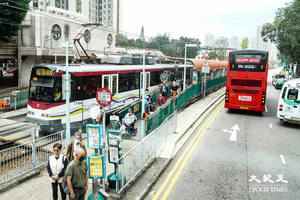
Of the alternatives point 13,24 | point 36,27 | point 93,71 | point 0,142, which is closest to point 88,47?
point 36,27

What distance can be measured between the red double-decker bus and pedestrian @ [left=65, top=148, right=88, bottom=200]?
14.7m

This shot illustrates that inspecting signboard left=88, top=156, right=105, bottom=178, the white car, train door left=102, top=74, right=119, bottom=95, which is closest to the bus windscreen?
the white car

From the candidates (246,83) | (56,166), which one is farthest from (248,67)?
(56,166)

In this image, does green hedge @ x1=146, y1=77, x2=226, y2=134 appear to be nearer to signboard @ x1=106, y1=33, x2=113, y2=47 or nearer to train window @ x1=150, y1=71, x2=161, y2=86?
train window @ x1=150, y1=71, x2=161, y2=86

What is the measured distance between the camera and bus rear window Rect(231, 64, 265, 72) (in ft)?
60.5

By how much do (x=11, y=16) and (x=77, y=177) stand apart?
22.3 m

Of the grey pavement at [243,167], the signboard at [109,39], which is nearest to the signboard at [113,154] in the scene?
the grey pavement at [243,167]

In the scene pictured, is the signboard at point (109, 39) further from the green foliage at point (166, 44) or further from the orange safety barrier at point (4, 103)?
the green foliage at point (166, 44)

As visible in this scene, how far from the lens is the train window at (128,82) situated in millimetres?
17797

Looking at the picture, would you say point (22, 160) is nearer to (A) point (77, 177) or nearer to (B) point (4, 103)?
(A) point (77, 177)

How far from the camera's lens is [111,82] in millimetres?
16688

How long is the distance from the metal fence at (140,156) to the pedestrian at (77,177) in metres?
1.28

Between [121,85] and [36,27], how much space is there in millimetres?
16138

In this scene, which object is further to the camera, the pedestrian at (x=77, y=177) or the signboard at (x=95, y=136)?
the signboard at (x=95, y=136)
